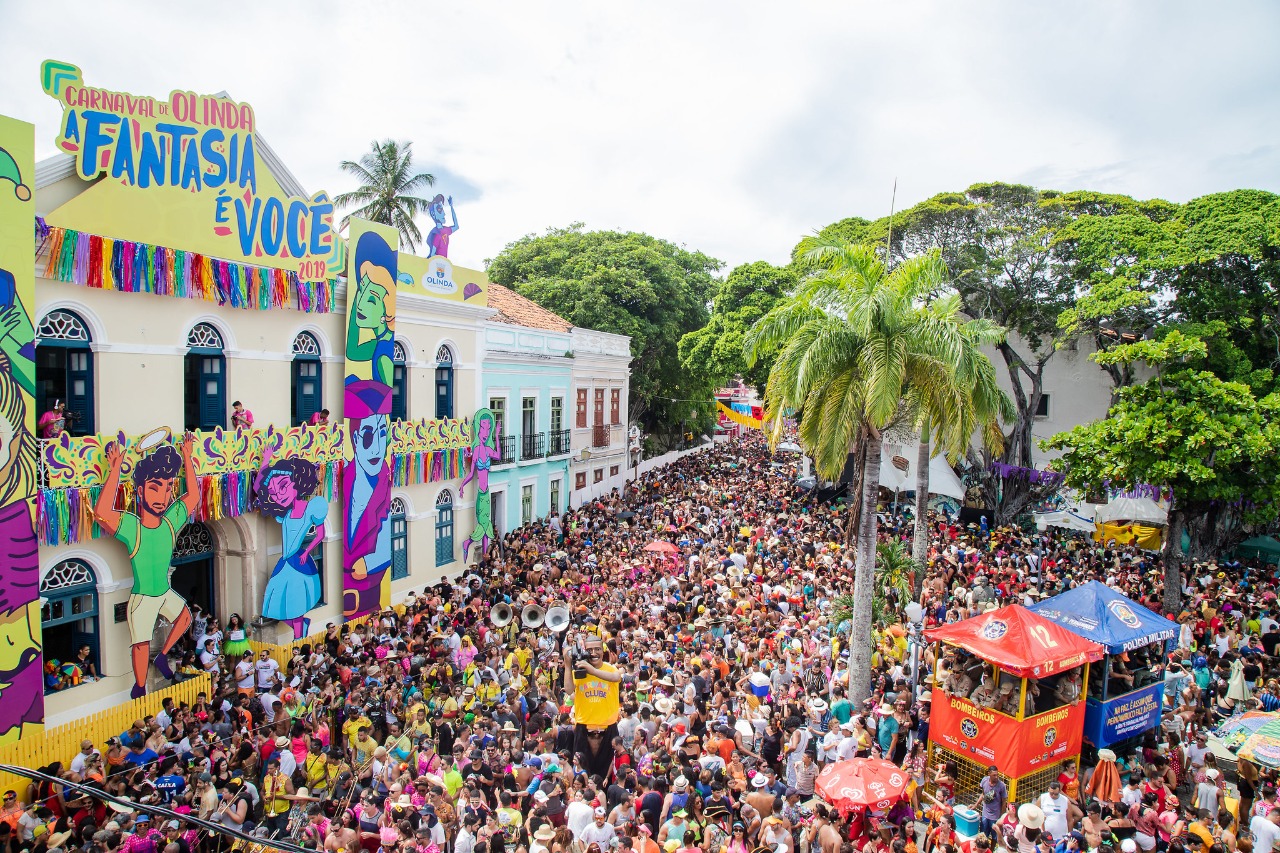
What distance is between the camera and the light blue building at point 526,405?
23656 mm

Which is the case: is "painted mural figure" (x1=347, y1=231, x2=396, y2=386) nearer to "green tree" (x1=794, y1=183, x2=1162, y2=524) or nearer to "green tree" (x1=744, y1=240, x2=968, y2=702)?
"green tree" (x1=744, y1=240, x2=968, y2=702)

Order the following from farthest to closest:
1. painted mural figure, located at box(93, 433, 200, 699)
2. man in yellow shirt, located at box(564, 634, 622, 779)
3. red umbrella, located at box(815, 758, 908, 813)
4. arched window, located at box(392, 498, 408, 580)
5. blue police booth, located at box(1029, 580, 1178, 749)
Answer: arched window, located at box(392, 498, 408, 580) → painted mural figure, located at box(93, 433, 200, 699) → blue police booth, located at box(1029, 580, 1178, 749) → man in yellow shirt, located at box(564, 634, 622, 779) → red umbrella, located at box(815, 758, 908, 813)

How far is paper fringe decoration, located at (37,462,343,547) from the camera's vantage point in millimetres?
12016

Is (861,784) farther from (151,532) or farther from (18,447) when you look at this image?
(18,447)

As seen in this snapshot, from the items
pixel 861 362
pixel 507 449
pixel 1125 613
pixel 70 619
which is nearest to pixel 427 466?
pixel 507 449

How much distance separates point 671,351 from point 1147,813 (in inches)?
1252

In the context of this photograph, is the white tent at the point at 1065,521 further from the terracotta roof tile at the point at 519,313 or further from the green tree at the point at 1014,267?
the terracotta roof tile at the point at 519,313

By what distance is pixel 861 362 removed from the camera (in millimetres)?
12734

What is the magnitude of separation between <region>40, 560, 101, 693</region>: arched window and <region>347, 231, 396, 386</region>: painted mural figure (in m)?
6.23

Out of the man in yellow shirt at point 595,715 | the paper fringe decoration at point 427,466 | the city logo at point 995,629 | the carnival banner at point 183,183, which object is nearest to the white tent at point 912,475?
the paper fringe decoration at point 427,466

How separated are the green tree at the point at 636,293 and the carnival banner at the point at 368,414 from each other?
1734 centimetres

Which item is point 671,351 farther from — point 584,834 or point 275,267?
point 584,834

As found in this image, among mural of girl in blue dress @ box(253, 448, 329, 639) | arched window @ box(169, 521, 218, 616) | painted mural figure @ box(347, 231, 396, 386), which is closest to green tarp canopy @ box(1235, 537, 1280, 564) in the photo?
painted mural figure @ box(347, 231, 396, 386)

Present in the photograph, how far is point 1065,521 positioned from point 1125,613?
567 inches
